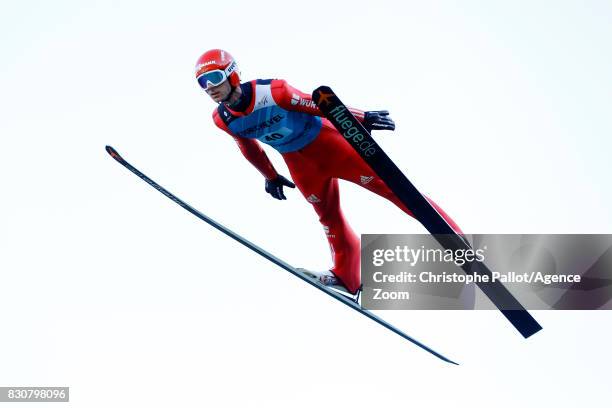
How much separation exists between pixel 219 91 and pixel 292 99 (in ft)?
1.49

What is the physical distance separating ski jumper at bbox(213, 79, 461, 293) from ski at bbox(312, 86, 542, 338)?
0.16 metres

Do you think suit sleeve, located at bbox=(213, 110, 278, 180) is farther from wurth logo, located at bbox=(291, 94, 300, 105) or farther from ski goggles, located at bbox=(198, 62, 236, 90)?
wurth logo, located at bbox=(291, 94, 300, 105)

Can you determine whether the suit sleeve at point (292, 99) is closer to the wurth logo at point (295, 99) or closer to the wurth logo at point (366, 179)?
the wurth logo at point (295, 99)

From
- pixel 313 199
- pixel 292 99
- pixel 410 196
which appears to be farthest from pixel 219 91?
pixel 410 196

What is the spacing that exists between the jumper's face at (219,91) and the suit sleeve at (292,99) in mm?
287

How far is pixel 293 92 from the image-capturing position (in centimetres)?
573

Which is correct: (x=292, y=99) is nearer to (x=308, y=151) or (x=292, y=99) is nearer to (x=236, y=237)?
(x=308, y=151)

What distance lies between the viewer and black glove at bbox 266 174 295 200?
21.3 ft

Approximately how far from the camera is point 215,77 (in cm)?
562

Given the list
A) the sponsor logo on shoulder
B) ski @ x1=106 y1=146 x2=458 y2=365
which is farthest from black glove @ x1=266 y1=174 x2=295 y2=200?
the sponsor logo on shoulder

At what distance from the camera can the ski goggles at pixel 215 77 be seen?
18.4 feet

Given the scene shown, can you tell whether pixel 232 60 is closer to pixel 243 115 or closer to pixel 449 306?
pixel 243 115

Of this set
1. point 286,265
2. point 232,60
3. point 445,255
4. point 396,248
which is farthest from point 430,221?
point 232,60

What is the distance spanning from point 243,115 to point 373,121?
0.82 meters
